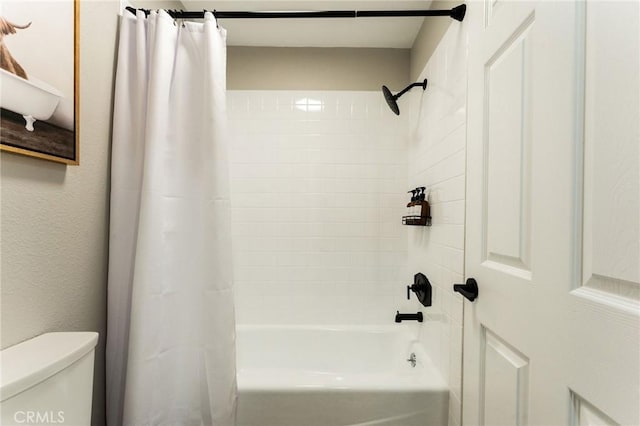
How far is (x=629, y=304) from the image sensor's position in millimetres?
527

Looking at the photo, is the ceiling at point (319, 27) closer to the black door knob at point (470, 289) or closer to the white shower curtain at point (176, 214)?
the white shower curtain at point (176, 214)

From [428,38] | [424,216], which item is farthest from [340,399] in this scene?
[428,38]

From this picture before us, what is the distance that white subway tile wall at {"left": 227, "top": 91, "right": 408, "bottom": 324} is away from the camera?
7.54 feet

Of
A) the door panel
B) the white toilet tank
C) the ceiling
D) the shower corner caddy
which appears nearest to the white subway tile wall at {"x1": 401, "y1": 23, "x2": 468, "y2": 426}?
the shower corner caddy

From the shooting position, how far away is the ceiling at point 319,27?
1908mm

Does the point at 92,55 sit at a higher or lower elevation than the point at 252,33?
lower

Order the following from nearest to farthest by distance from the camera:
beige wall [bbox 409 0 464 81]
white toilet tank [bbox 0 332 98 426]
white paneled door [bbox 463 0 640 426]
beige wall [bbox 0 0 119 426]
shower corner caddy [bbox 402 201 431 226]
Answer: white paneled door [bbox 463 0 640 426] → white toilet tank [bbox 0 332 98 426] → beige wall [bbox 0 0 119 426] → beige wall [bbox 409 0 464 81] → shower corner caddy [bbox 402 201 431 226]

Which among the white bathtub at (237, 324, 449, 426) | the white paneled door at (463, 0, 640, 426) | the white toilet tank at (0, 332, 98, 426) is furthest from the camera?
the white bathtub at (237, 324, 449, 426)

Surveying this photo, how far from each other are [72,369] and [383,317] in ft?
6.07

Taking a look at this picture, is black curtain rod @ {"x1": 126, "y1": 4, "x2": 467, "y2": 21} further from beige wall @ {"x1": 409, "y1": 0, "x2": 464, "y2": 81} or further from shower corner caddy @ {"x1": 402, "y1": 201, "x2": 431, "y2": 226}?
shower corner caddy @ {"x1": 402, "y1": 201, "x2": 431, "y2": 226}

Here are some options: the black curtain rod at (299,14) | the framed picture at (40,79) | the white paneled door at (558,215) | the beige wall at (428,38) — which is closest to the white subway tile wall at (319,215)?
the beige wall at (428,38)

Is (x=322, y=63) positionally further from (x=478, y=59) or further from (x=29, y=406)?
(x=29, y=406)

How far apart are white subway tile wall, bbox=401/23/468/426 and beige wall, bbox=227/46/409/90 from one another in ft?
1.47

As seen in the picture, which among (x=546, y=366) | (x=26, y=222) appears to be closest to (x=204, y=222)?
(x=26, y=222)
